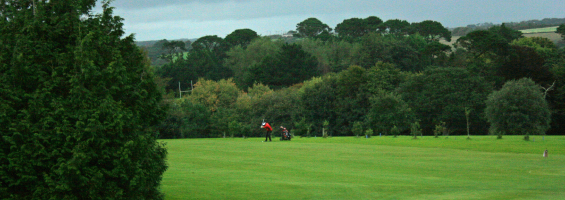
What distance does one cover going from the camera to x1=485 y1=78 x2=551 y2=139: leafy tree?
49.0 metres

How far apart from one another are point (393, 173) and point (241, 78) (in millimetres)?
114747

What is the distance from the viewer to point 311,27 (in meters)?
196

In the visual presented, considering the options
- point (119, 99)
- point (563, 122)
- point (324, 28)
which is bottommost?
point (563, 122)

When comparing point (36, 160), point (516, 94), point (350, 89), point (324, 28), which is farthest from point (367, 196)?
point (324, 28)

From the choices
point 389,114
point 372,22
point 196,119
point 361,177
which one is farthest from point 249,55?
point 361,177

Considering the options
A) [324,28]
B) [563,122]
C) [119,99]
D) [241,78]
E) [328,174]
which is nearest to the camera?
[119,99]

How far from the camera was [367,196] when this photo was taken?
1366 centimetres

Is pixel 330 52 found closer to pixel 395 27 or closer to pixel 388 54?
pixel 395 27

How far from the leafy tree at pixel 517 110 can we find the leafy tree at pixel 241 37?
413 ft

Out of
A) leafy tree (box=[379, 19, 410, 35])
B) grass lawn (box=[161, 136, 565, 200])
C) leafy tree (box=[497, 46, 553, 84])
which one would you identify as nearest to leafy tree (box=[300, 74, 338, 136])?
leafy tree (box=[497, 46, 553, 84])

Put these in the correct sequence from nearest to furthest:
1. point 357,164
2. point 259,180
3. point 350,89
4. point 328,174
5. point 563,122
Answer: point 259,180 < point 328,174 < point 357,164 < point 563,122 < point 350,89

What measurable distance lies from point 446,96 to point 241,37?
10405 cm

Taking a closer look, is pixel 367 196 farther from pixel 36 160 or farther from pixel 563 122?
pixel 563 122

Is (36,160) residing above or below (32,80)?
below
